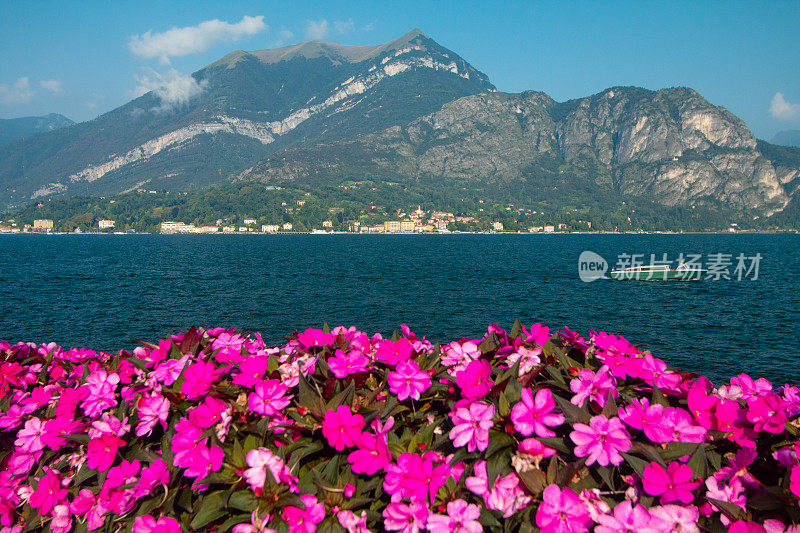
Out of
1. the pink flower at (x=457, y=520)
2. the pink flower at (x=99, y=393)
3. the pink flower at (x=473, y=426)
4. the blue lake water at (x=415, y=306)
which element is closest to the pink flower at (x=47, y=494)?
the pink flower at (x=99, y=393)

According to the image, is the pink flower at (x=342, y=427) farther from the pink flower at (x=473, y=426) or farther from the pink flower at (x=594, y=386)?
the pink flower at (x=594, y=386)

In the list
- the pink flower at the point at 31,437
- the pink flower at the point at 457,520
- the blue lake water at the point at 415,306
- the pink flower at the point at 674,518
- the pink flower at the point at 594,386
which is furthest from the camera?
the blue lake water at the point at 415,306

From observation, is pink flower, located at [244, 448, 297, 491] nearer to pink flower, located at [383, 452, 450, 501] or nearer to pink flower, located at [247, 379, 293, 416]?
pink flower, located at [247, 379, 293, 416]

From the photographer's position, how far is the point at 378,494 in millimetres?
1902

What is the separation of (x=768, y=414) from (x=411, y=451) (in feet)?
5.27

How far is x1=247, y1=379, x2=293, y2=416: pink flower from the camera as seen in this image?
209 centimetres

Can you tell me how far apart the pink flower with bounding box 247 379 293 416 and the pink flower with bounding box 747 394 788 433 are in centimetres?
214

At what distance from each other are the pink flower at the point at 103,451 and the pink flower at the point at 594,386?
7.47ft

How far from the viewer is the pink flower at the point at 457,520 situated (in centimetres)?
171

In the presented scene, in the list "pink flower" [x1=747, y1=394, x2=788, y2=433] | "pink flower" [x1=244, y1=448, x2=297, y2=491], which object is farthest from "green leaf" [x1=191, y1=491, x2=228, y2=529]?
"pink flower" [x1=747, y1=394, x2=788, y2=433]

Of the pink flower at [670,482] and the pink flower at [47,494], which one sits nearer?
the pink flower at [670,482]

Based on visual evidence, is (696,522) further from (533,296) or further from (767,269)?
(767,269)

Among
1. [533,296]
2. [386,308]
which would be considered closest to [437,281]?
[533,296]

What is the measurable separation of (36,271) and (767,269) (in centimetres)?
10619
